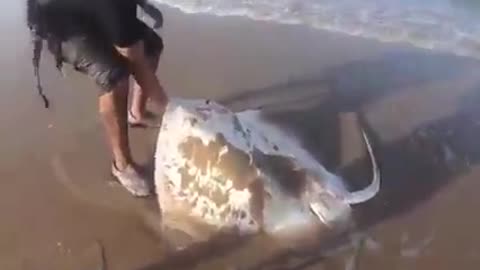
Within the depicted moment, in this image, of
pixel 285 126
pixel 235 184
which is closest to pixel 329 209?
pixel 235 184

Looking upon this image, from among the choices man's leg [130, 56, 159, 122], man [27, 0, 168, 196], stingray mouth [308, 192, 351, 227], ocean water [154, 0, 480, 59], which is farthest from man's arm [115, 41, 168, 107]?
ocean water [154, 0, 480, 59]

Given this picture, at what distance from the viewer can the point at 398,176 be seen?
3.73 m

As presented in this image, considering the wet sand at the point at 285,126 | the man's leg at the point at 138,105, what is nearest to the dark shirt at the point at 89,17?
the man's leg at the point at 138,105

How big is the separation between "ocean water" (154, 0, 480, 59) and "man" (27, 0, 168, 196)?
5.27 ft

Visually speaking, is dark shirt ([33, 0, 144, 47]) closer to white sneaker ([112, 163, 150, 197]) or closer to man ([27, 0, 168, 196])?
man ([27, 0, 168, 196])

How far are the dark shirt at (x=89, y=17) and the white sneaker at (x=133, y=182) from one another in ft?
1.86

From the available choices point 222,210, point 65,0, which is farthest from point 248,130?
point 65,0

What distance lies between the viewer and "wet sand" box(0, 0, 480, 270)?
343 cm

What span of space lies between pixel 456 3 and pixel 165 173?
8.71 feet

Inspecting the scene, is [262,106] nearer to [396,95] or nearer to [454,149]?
[396,95]

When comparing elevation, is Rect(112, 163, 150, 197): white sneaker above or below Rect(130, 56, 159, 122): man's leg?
below

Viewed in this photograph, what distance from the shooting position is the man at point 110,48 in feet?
11.0

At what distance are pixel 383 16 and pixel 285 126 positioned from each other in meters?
1.49

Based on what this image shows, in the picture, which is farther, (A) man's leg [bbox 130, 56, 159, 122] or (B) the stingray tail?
(A) man's leg [bbox 130, 56, 159, 122]
